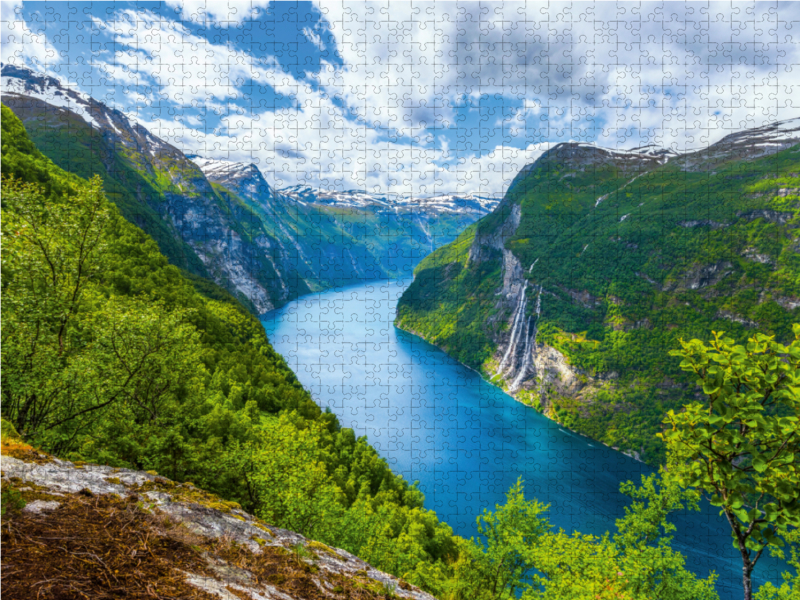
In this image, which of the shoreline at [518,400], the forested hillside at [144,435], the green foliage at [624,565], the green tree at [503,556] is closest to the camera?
the forested hillside at [144,435]

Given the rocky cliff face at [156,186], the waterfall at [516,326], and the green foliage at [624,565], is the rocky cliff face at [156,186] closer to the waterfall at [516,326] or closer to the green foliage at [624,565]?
the waterfall at [516,326]

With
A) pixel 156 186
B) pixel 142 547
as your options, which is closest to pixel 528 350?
pixel 142 547

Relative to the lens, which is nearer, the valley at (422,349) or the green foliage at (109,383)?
the green foliage at (109,383)

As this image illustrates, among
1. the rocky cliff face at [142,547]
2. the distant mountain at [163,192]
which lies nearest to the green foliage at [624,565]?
the rocky cliff face at [142,547]

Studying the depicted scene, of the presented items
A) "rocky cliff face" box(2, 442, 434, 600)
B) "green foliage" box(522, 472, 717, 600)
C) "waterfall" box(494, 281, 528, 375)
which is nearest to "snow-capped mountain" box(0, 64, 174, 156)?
"rocky cliff face" box(2, 442, 434, 600)

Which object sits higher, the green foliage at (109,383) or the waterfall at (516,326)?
the green foliage at (109,383)

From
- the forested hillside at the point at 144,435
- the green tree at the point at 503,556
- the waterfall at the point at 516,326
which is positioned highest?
the forested hillside at the point at 144,435

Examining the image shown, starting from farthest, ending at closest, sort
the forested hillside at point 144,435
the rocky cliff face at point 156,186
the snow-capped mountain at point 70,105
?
the snow-capped mountain at point 70,105
the rocky cliff face at point 156,186
the forested hillside at point 144,435
